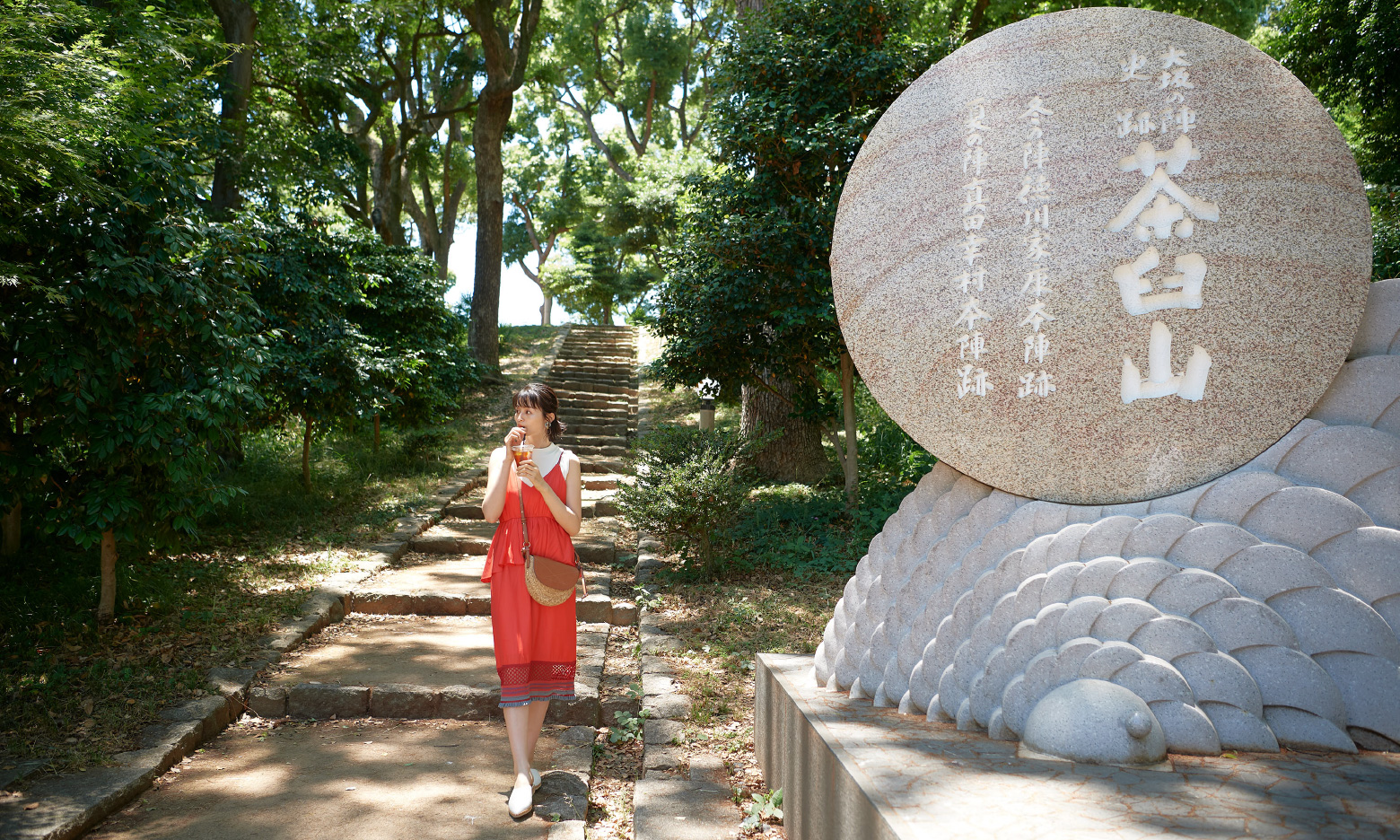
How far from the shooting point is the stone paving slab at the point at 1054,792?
5.53ft

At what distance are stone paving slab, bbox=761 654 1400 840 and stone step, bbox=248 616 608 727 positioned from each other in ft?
6.24

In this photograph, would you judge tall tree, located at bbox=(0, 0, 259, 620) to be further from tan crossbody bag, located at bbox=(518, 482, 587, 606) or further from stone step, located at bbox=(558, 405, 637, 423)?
stone step, located at bbox=(558, 405, 637, 423)

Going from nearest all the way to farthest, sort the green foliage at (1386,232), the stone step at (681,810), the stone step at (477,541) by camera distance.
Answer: the stone step at (681,810) < the green foliage at (1386,232) < the stone step at (477,541)

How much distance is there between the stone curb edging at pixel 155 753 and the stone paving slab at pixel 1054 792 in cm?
234

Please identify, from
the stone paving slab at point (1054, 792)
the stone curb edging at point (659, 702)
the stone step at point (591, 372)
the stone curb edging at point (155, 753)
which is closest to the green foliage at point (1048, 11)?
the stone step at point (591, 372)

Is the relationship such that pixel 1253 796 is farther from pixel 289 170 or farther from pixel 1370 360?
pixel 289 170

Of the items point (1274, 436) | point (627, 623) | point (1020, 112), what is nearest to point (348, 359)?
point (627, 623)

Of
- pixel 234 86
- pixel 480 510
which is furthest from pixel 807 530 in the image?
pixel 234 86

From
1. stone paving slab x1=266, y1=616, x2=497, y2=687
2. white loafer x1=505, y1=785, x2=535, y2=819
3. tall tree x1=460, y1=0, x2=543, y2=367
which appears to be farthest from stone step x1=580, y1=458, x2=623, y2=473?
white loafer x1=505, y1=785, x2=535, y2=819

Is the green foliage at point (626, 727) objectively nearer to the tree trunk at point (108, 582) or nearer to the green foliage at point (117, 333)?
the green foliage at point (117, 333)

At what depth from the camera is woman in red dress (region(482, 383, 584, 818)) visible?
119 inches

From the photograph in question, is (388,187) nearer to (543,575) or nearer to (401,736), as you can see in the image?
(401,736)

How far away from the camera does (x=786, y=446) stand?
8086mm

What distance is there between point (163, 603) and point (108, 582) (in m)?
0.35
